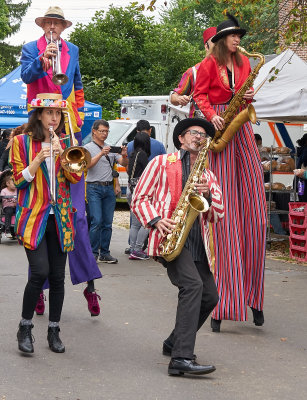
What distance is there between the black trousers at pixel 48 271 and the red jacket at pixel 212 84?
1.65m

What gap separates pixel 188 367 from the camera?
530cm

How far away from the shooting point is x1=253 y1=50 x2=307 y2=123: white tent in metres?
11.7

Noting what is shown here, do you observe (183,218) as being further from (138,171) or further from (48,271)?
(138,171)

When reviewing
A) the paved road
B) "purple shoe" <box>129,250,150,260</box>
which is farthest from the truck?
the paved road

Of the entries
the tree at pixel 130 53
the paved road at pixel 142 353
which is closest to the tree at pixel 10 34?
the tree at pixel 130 53

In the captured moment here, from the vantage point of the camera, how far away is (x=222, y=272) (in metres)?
6.75

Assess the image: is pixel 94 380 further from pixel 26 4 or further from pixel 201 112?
pixel 26 4

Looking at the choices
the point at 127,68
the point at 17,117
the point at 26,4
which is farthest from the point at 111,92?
the point at 26,4

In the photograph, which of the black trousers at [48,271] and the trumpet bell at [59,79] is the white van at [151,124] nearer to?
Result: the trumpet bell at [59,79]

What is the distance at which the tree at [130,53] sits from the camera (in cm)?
2958

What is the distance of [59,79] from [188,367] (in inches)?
94.2

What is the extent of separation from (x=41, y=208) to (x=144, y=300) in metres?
2.57

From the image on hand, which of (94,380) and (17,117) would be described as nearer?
(94,380)

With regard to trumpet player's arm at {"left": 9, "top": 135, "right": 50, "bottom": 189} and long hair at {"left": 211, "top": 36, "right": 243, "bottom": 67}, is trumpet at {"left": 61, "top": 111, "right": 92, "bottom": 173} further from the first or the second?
long hair at {"left": 211, "top": 36, "right": 243, "bottom": 67}
